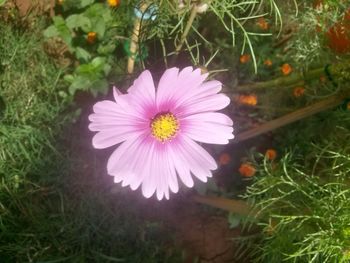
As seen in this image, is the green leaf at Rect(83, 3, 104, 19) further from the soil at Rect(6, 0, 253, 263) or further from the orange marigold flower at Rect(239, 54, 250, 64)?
the orange marigold flower at Rect(239, 54, 250, 64)

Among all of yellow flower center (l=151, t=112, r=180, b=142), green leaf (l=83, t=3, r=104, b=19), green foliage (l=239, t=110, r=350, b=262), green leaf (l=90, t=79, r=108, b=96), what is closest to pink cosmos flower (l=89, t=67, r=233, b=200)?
yellow flower center (l=151, t=112, r=180, b=142)

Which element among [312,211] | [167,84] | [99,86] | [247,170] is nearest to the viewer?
[167,84]

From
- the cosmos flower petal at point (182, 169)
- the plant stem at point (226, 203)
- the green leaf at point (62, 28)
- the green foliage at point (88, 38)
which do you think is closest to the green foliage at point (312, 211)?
the plant stem at point (226, 203)

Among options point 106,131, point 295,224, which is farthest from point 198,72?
point 295,224

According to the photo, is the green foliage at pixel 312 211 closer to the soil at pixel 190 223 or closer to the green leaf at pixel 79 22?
the soil at pixel 190 223

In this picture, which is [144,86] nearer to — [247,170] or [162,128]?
[162,128]

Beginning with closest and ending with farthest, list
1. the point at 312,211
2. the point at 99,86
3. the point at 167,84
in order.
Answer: the point at 167,84 < the point at 312,211 < the point at 99,86

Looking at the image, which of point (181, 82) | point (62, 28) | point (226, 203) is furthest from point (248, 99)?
point (181, 82)

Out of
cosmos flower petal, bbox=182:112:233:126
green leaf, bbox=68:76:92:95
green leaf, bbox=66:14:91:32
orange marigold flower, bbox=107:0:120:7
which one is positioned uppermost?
orange marigold flower, bbox=107:0:120:7
